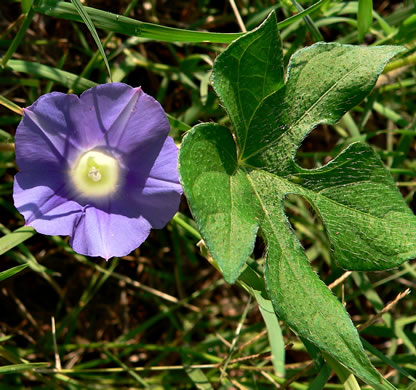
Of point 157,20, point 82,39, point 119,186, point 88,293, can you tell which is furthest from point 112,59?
point 88,293

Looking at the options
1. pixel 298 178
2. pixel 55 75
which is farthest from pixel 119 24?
pixel 298 178

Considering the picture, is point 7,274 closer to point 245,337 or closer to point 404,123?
point 245,337

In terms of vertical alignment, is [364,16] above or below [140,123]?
above

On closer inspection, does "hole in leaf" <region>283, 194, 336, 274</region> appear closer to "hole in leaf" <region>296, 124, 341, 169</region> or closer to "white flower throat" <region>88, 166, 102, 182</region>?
"hole in leaf" <region>296, 124, 341, 169</region>

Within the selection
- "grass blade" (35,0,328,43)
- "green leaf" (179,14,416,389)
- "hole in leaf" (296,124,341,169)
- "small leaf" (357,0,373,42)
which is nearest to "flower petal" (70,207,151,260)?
"green leaf" (179,14,416,389)

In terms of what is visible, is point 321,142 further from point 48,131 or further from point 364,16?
point 48,131

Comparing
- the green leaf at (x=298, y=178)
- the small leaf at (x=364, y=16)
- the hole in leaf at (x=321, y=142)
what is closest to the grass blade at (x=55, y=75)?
the green leaf at (x=298, y=178)
